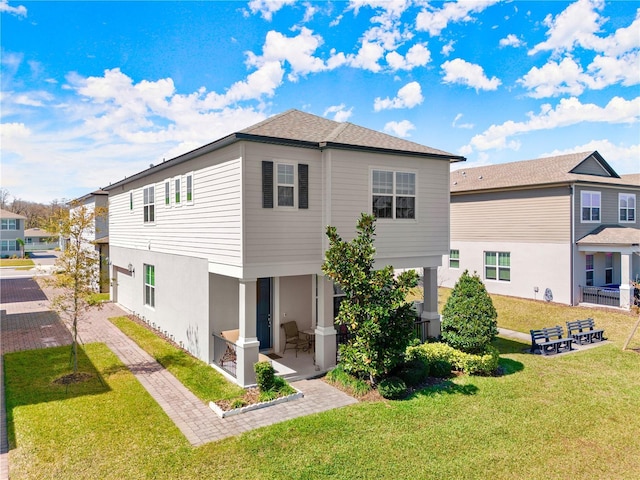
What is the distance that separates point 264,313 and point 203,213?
3.74 meters

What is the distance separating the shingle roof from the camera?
35.8 feet

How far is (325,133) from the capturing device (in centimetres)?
1203

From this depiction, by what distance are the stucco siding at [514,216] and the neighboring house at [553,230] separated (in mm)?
53

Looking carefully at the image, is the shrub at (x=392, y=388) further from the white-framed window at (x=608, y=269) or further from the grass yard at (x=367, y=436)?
the white-framed window at (x=608, y=269)

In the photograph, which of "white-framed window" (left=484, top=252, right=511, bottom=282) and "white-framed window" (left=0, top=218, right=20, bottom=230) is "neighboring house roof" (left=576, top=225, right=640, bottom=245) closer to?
"white-framed window" (left=484, top=252, right=511, bottom=282)

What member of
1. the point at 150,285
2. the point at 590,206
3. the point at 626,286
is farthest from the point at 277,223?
the point at 590,206

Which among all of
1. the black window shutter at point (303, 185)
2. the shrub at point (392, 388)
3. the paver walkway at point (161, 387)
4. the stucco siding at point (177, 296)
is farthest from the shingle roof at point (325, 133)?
the paver walkway at point (161, 387)

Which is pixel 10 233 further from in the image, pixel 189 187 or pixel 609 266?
pixel 609 266

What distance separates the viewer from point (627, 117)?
27750 mm

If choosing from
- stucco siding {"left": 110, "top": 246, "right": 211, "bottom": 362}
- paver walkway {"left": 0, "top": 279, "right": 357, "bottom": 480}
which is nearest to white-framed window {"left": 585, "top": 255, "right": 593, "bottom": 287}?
paver walkway {"left": 0, "top": 279, "right": 357, "bottom": 480}

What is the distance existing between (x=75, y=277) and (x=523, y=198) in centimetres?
2229

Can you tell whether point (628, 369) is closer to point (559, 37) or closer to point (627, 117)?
point (559, 37)

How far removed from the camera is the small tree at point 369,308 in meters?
9.28

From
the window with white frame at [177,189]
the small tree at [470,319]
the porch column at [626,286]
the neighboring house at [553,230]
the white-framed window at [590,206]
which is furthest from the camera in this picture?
the white-framed window at [590,206]
